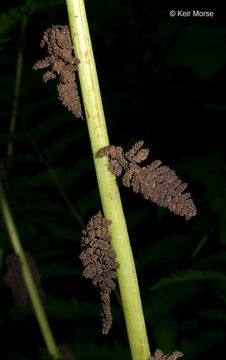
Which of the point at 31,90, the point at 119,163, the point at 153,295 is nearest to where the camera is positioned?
the point at 119,163

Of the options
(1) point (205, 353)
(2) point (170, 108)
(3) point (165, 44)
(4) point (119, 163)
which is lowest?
(1) point (205, 353)

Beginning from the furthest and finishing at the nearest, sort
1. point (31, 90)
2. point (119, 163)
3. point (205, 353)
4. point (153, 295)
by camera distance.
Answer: point (31, 90) < point (153, 295) < point (205, 353) < point (119, 163)

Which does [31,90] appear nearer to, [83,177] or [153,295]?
[83,177]

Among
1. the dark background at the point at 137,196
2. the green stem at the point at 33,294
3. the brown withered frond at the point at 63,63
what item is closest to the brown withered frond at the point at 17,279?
the green stem at the point at 33,294

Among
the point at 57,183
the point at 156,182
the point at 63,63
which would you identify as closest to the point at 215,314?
the point at 57,183

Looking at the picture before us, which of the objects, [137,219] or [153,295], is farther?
[137,219]

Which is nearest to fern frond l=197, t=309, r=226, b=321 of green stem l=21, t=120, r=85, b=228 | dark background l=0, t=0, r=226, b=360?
dark background l=0, t=0, r=226, b=360

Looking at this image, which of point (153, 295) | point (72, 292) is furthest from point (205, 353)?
point (72, 292)
